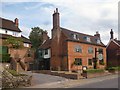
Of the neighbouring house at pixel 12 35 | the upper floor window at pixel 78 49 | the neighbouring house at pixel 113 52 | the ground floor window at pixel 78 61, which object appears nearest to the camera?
the neighbouring house at pixel 12 35

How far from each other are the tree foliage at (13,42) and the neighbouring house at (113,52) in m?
29.2

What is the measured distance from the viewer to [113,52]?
68500 mm

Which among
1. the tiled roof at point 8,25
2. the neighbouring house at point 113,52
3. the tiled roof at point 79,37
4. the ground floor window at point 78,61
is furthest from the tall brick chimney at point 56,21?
the neighbouring house at point 113,52

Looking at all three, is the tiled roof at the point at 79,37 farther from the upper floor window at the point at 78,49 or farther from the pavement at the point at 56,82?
the pavement at the point at 56,82

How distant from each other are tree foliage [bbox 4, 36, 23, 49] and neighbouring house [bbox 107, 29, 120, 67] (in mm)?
29193

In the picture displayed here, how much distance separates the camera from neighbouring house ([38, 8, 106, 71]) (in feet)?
174

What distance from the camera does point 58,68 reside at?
53250 millimetres

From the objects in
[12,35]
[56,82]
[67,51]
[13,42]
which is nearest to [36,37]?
[12,35]

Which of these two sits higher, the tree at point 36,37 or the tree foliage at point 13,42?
the tree at point 36,37

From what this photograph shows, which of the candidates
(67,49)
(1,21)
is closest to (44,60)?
(67,49)

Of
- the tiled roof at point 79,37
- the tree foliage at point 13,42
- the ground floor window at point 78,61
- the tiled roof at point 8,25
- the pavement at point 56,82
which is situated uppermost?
the tiled roof at point 8,25

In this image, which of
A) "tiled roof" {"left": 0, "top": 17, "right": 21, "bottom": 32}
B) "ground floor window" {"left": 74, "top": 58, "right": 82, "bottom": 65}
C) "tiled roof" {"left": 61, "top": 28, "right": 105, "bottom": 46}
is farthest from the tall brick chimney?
"tiled roof" {"left": 0, "top": 17, "right": 21, "bottom": 32}

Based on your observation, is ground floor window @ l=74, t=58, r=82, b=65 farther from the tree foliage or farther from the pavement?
the pavement

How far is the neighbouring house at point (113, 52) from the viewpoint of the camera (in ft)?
218
